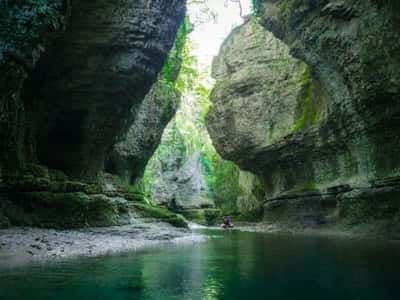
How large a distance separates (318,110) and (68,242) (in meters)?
13.7

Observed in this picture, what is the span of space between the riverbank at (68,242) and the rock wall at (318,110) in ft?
24.4

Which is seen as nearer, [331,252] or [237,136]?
[331,252]

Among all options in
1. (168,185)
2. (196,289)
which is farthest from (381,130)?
(168,185)

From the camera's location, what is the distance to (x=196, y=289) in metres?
4.46

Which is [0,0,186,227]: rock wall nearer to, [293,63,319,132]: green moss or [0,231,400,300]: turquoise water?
[0,231,400,300]: turquoise water

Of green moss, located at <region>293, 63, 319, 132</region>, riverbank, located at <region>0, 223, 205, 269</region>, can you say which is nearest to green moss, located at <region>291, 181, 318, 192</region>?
green moss, located at <region>293, 63, 319, 132</region>

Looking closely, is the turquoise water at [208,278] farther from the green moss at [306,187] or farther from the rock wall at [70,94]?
the green moss at [306,187]

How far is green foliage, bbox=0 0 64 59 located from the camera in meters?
7.55

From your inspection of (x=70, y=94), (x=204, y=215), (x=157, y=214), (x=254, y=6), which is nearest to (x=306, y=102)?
(x=254, y=6)

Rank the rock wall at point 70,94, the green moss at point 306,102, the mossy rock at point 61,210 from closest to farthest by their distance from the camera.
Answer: the rock wall at point 70,94, the mossy rock at point 61,210, the green moss at point 306,102

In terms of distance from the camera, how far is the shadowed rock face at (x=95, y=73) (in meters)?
10.9

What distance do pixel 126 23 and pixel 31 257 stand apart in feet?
23.4

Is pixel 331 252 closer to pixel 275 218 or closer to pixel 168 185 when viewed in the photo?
pixel 275 218

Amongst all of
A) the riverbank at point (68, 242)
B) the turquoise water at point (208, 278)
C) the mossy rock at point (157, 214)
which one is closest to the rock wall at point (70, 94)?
the riverbank at point (68, 242)
